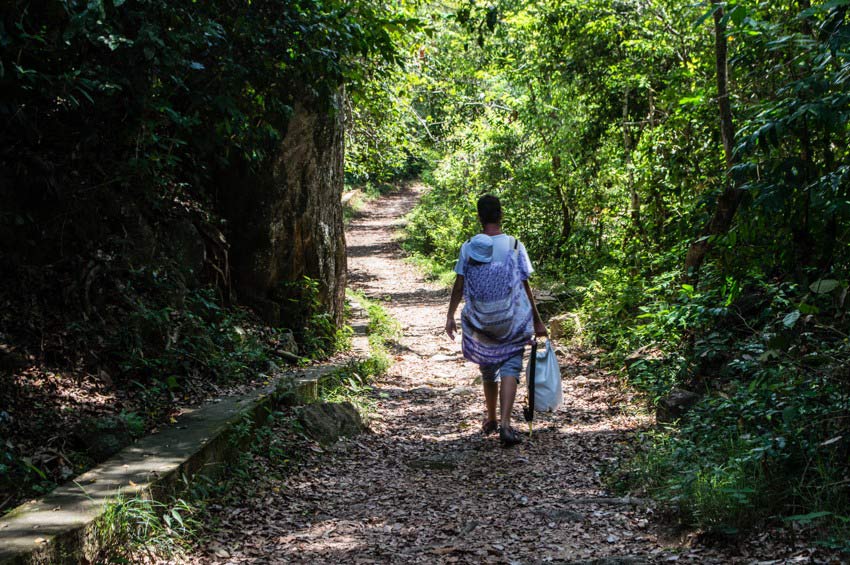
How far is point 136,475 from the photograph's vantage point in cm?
390

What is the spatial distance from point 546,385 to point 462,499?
1.45 metres

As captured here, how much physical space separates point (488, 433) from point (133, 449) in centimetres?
295

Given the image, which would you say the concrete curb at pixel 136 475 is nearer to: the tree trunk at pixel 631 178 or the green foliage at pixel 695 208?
the green foliage at pixel 695 208

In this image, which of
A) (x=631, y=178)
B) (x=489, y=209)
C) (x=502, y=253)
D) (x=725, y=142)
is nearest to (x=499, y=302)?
(x=502, y=253)

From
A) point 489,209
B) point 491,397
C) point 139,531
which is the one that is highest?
point 489,209

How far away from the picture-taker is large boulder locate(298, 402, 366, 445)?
237 inches

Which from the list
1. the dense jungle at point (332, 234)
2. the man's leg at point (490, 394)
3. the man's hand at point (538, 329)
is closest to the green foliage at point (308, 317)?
the dense jungle at point (332, 234)

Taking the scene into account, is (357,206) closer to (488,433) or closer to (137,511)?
(488,433)

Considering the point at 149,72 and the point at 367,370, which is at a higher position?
the point at 149,72

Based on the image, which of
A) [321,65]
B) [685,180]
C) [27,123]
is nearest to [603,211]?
[685,180]

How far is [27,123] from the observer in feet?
16.1

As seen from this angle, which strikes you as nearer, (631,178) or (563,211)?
(631,178)

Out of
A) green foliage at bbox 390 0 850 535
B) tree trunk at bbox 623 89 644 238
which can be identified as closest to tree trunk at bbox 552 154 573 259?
green foliage at bbox 390 0 850 535

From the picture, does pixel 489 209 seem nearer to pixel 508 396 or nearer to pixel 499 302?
pixel 499 302
